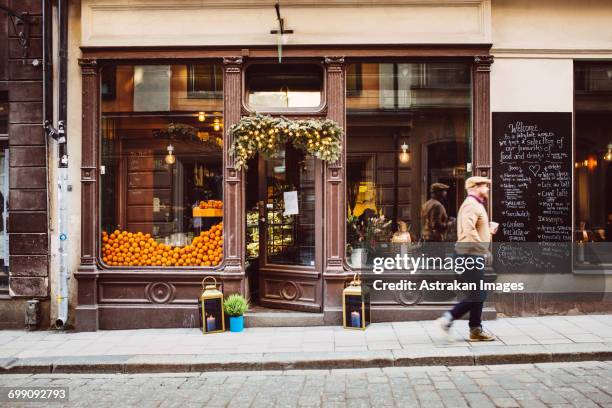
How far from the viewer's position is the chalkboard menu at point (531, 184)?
8.52 metres

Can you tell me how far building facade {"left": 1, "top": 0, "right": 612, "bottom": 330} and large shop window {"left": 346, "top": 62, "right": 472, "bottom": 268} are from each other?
0.02 m

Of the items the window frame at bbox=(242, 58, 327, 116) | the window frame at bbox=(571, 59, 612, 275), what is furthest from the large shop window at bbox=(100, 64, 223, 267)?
the window frame at bbox=(571, 59, 612, 275)

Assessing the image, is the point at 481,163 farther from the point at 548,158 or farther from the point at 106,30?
the point at 106,30

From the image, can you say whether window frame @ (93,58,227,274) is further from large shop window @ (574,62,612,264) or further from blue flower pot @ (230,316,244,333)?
large shop window @ (574,62,612,264)

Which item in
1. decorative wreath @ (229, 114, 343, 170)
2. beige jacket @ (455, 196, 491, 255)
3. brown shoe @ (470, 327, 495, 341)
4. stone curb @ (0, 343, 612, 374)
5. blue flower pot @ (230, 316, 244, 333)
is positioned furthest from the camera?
decorative wreath @ (229, 114, 343, 170)

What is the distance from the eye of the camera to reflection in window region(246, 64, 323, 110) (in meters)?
8.78

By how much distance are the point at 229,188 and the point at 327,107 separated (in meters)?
2.02

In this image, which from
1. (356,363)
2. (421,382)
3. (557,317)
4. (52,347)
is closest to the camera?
(421,382)

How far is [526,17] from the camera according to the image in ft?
28.3

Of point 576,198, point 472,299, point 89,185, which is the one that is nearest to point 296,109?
point 89,185

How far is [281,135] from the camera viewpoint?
27.7 ft

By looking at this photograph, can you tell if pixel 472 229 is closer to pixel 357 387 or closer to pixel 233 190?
pixel 357 387

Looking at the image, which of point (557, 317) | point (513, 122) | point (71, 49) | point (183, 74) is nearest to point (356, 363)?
point (557, 317)

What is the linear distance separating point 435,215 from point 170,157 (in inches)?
179
